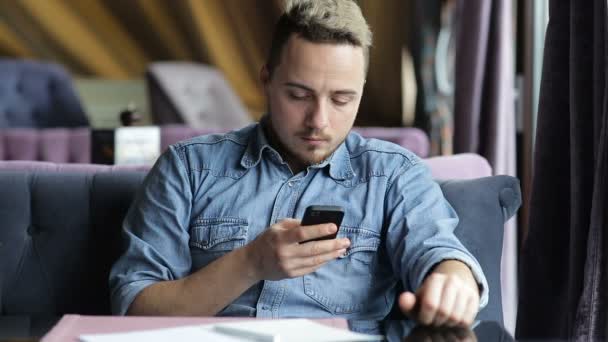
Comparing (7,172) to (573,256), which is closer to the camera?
(7,172)

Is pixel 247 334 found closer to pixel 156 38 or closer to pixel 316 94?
pixel 316 94

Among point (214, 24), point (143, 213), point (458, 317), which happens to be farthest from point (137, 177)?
point (214, 24)

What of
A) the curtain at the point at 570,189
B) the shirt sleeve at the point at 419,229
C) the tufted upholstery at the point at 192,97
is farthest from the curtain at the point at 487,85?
the tufted upholstery at the point at 192,97

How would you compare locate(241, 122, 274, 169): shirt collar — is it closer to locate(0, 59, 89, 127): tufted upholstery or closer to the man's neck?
the man's neck

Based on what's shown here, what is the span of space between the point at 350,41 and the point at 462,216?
0.38 meters

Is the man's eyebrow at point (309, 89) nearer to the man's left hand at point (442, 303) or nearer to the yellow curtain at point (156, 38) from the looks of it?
the man's left hand at point (442, 303)

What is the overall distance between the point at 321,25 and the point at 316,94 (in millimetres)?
117

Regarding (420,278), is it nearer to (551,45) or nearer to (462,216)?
(462,216)

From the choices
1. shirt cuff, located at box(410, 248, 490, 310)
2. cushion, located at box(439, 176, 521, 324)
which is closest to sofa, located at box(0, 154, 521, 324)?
cushion, located at box(439, 176, 521, 324)

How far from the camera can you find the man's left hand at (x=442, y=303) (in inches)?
45.0

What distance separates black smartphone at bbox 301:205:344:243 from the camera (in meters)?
1.22

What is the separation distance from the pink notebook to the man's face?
1.35ft

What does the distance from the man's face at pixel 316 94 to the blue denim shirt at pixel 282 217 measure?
8cm

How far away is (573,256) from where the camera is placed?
1918 mm
